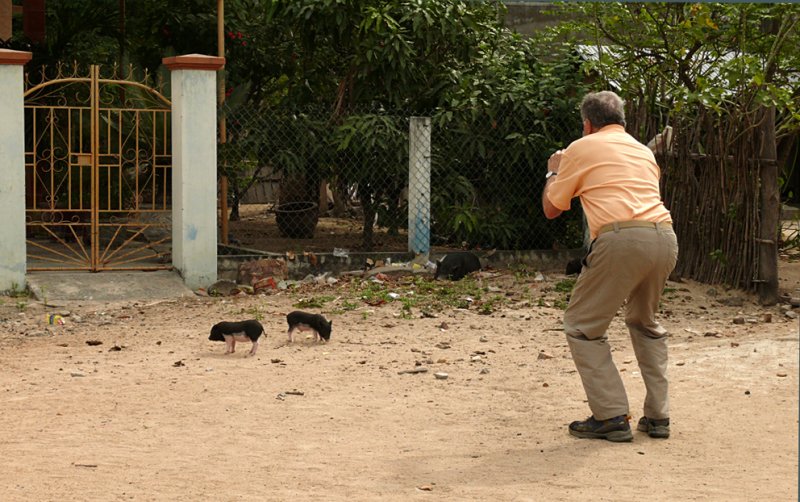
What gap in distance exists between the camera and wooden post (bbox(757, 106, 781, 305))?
10250mm

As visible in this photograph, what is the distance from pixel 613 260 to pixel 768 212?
5.15 metres

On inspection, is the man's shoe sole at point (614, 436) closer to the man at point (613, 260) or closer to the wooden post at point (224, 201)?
the man at point (613, 260)

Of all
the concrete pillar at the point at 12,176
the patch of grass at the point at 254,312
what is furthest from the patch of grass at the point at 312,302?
the concrete pillar at the point at 12,176

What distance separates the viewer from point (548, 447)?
19.4 feet

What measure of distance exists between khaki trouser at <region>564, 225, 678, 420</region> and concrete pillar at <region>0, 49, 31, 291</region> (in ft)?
21.9

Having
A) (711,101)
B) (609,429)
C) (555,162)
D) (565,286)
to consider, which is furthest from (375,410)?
(711,101)

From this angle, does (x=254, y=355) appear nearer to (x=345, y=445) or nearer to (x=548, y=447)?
(x=345, y=445)

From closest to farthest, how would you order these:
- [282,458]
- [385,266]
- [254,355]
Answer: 1. [282,458]
2. [254,355]
3. [385,266]

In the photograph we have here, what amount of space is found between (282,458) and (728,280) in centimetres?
645

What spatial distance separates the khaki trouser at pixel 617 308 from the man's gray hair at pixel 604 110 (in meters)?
0.66

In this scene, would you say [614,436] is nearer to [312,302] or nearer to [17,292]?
[312,302]

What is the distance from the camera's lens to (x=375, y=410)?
263 inches

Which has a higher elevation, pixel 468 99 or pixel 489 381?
pixel 468 99

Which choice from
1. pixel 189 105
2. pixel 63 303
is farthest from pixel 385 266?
pixel 63 303
